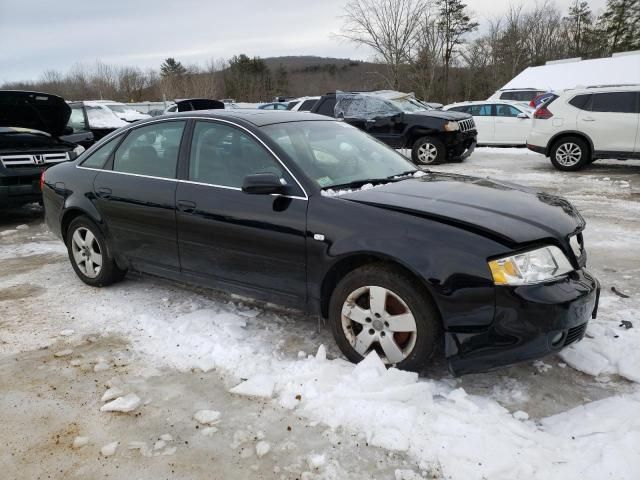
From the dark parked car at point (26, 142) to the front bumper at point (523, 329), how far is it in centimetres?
623

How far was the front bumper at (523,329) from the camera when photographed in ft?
8.63

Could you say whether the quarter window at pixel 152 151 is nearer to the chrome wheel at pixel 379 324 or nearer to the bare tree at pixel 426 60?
the chrome wheel at pixel 379 324

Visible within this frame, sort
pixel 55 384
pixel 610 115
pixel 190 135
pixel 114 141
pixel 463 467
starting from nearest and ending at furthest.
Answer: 1. pixel 463 467
2. pixel 55 384
3. pixel 190 135
4. pixel 114 141
5. pixel 610 115

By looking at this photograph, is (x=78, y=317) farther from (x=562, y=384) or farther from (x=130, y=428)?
(x=562, y=384)

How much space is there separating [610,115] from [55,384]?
10.8m

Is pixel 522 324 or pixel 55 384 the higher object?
pixel 522 324

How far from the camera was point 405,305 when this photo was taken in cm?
288

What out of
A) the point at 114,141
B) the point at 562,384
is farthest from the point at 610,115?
the point at 114,141

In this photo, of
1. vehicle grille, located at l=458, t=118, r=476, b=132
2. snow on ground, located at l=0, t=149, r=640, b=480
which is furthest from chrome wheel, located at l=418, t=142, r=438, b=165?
snow on ground, located at l=0, t=149, r=640, b=480

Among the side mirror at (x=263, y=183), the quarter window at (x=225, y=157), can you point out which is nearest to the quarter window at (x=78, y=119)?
the quarter window at (x=225, y=157)

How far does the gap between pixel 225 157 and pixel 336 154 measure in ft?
2.75

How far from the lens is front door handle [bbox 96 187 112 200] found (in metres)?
4.36

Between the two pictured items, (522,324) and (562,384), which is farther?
(562,384)

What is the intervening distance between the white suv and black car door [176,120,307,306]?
922 cm
